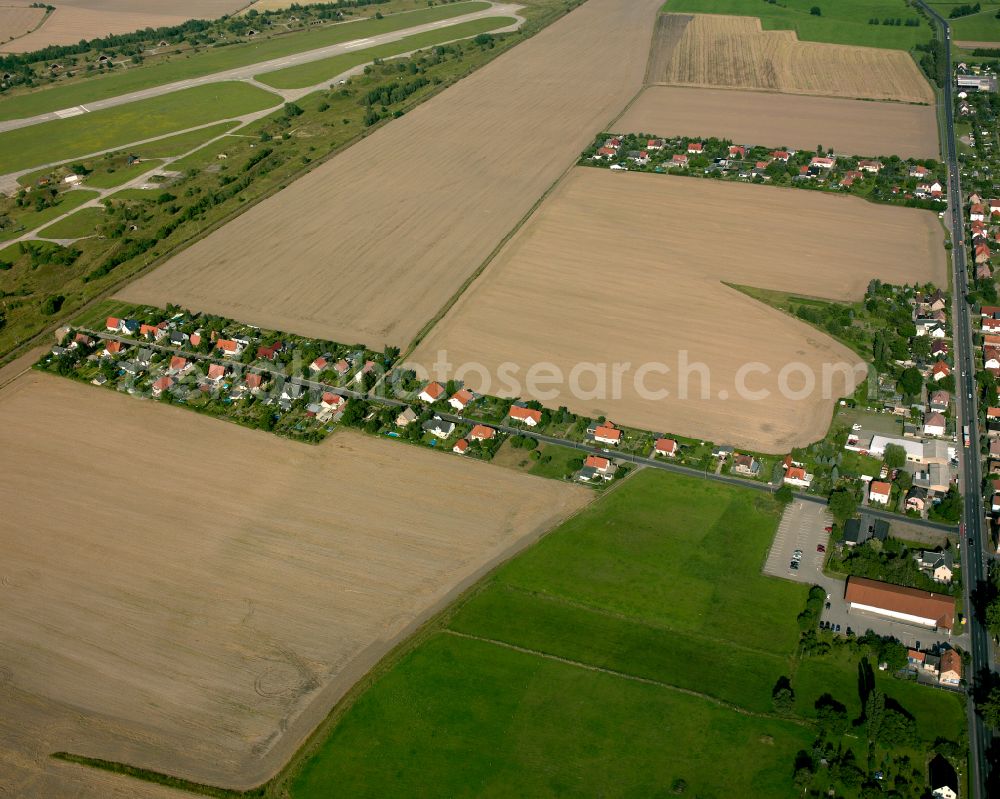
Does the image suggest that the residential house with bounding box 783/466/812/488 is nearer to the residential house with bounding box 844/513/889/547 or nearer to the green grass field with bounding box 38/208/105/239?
the residential house with bounding box 844/513/889/547

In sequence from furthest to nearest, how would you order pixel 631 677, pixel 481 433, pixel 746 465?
pixel 481 433 → pixel 746 465 → pixel 631 677

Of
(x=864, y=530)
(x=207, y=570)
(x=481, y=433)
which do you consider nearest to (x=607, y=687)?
(x=864, y=530)

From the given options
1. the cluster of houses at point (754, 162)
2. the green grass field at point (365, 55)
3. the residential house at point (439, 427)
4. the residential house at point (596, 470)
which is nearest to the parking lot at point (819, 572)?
the residential house at point (596, 470)

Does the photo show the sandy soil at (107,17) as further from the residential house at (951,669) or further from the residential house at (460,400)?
the residential house at (951,669)

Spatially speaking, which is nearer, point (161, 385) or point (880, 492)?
point (880, 492)

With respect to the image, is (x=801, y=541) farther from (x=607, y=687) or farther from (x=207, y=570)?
(x=207, y=570)

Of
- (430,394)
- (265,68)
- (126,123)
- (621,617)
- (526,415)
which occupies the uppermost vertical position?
(265,68)

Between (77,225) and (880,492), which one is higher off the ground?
(77,225)
